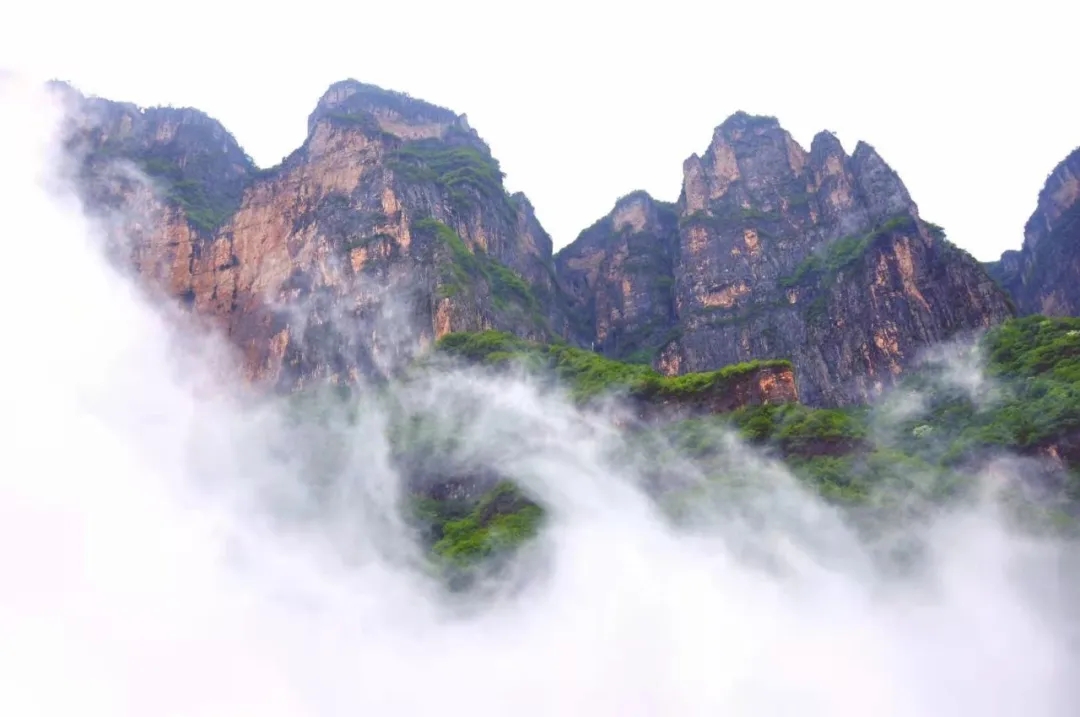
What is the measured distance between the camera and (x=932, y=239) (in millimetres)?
75750

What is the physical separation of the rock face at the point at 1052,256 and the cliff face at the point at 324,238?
53278mm

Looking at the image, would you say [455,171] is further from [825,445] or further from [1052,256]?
[1052,256]

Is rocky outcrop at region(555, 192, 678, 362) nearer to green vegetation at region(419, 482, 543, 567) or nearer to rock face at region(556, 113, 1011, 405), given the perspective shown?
rock face at region(556, 113, 1011, 405)

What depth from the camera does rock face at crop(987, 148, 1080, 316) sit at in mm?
89438

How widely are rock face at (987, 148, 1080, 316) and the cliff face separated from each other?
53.3 meters

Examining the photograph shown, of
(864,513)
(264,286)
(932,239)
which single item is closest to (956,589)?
(864,513)

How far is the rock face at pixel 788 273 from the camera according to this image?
239 ft

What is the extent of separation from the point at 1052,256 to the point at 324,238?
78919 mm

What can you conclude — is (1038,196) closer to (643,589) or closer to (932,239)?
(932,239)

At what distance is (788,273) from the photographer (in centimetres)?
8731

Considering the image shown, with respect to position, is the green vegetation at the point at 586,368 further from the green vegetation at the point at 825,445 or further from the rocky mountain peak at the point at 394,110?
the rocky mountain peak at the point at 394,110

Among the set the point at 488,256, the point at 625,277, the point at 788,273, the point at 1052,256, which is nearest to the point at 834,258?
the point at 788,273

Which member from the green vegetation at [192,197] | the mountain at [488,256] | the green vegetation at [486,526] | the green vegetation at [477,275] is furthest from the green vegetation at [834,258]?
the green vegetation at [192,197]

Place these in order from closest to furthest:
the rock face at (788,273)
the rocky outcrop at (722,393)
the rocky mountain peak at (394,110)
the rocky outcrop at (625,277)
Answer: the rocky outcrop at (722,393), the rock face at (788,273), the rocky outcrop at (625,277), the rocky mountain peak at (394,110)
